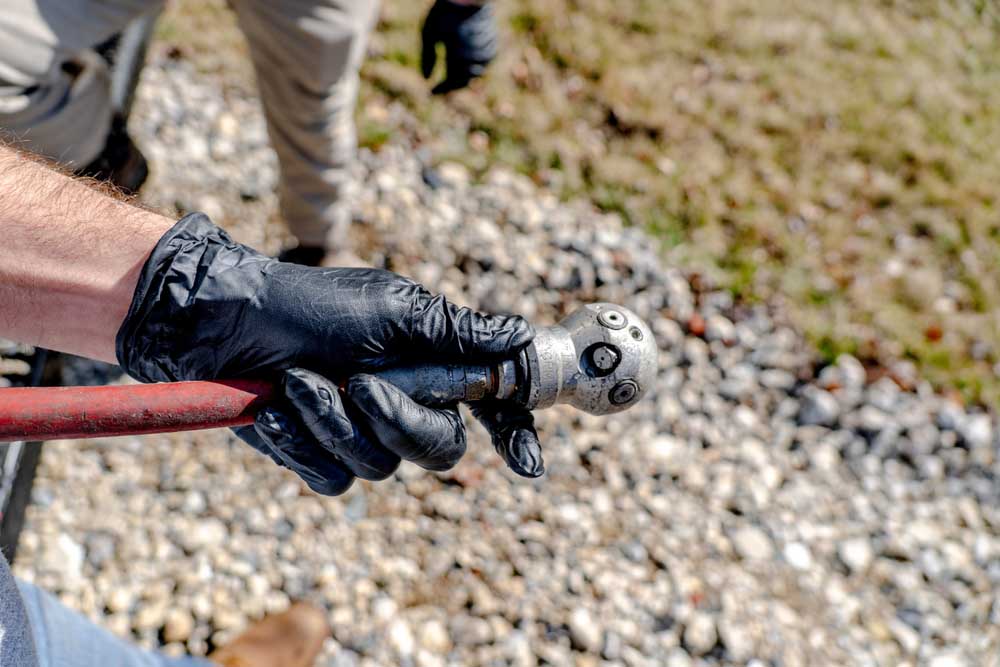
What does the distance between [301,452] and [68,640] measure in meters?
0.72

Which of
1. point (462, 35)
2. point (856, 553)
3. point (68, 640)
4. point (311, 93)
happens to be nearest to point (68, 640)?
Answer: point (68, 640)

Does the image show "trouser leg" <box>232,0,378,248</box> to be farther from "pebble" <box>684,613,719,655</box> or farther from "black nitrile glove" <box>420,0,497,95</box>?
"pebble" <box>684,613,719,655</box>

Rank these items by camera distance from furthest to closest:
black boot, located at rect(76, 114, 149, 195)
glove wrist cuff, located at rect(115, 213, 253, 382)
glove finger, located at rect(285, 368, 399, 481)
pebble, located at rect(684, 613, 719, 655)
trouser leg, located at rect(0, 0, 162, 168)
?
black boot, located at rect(76, 114, 149, 195)
pebble, located at rect(684, 613, 719, 655)
trouser leg, located at rect(0, 0, 162, 168)
glove wrist cuff, located at rect(115, 213, 253, 382)
glove finger, located at rect(285, 368, 399, 481)

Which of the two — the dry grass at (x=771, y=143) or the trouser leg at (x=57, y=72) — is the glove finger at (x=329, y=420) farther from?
the dry grass at (x=771, y=143)

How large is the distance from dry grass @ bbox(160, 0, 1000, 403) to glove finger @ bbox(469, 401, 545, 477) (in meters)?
2.70

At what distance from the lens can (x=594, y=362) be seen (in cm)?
190

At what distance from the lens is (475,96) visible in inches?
189

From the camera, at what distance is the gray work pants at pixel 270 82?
266cm

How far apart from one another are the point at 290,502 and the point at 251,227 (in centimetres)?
147

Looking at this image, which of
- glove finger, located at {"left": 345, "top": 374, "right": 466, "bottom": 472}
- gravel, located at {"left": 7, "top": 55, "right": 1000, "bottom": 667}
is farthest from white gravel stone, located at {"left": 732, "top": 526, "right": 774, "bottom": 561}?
glove finger, located at {"left": 345, "top": 374, "right": 466, "bottom": 472}

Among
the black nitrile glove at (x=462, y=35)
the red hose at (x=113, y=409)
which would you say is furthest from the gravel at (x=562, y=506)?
the red hose at (x=113, y=409)

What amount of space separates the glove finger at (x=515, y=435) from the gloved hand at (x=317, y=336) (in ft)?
0.04

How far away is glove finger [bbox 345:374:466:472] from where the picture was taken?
173 cm

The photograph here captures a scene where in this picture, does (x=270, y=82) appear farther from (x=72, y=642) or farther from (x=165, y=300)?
(x=72, y=642)
